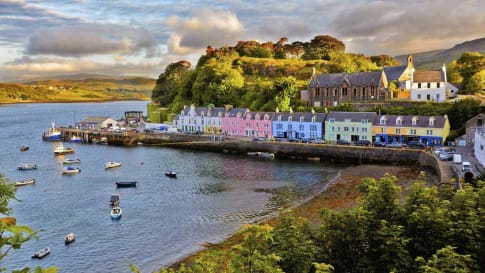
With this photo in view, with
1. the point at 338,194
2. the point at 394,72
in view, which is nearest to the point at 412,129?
the point at 338,194

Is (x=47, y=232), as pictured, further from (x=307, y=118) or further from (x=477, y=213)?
(x=307, y=118)

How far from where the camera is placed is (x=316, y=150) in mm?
53562

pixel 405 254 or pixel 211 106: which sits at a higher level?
pixel 211 106

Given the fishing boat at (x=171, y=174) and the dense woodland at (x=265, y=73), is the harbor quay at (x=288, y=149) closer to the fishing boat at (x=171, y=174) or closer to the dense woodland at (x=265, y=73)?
the dense woodland at (x=265, y=73)

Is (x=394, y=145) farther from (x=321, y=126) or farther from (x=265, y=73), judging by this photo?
(x=265, y=73)

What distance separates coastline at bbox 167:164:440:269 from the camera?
953 inches

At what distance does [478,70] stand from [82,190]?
66389 mm

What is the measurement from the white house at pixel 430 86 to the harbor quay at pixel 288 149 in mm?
20773

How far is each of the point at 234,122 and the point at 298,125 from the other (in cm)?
1250

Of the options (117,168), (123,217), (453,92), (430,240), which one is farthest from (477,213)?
(453,92)

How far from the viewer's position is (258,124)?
6419 cm

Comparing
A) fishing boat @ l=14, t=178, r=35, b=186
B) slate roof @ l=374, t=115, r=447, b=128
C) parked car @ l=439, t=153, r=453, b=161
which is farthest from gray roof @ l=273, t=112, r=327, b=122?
fishing boat @ l=14, t=178, r=35, b=186

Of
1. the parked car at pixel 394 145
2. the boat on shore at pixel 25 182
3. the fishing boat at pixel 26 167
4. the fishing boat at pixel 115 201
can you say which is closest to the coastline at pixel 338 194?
the parked car at pixel 394 145

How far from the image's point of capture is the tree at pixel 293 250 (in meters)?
11.0
